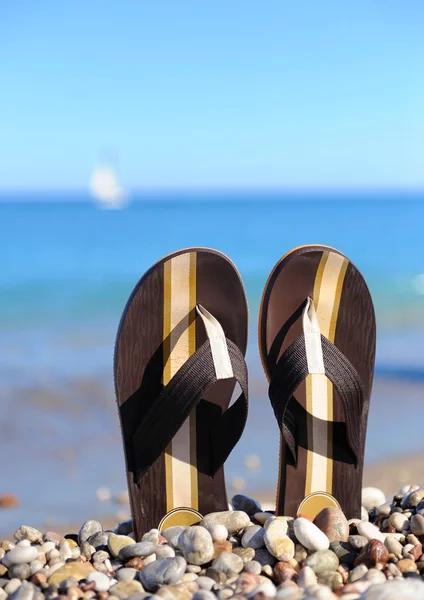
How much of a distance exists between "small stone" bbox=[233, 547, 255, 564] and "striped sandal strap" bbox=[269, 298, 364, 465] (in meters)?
0.30

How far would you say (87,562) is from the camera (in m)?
1.57

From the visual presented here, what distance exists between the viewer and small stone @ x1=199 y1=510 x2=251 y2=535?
1661mm

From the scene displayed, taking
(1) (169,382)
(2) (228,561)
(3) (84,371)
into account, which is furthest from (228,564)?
(3) (84,371)

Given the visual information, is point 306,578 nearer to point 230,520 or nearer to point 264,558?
point 264,558

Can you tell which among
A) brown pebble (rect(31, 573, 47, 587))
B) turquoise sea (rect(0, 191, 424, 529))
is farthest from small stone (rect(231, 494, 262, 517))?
turquoise sea (rect(0, 191, 424, 529))

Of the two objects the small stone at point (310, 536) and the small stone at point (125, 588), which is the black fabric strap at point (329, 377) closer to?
the small stone at point (310, 536)

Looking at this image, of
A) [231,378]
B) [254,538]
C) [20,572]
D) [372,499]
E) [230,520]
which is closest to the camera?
[20,572]

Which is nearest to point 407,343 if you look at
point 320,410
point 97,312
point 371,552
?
point 97,312

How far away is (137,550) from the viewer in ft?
5.04

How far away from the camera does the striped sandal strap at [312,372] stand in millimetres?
1696

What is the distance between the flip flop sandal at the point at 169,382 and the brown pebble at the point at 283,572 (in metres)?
0.37

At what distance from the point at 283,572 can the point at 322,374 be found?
55cm

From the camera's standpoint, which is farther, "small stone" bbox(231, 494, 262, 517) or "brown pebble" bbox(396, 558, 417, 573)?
"small stone" bbox(231, 494, 262, 517)

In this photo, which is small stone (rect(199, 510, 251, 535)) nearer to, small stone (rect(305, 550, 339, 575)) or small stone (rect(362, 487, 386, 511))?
small stone (rect(305, 550, 339, 575))
